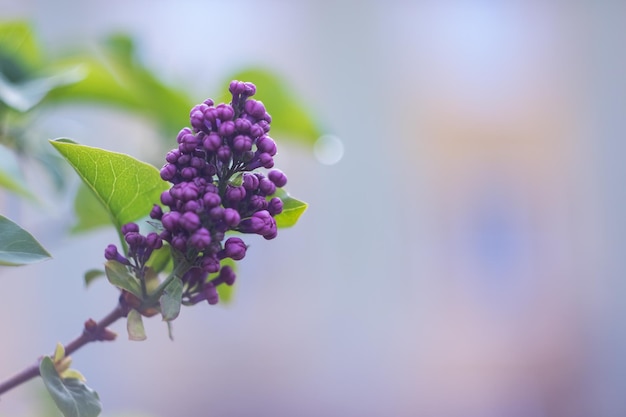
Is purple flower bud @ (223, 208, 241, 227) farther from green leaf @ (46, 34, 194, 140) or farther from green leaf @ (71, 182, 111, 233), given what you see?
green leaf @ (46, 34, 194, 140)

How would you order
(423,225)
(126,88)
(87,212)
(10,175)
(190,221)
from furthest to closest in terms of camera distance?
(423,225) < (126,88) < (87,212) < (10,175) < (190,221)

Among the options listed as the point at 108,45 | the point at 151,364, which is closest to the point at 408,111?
the point at 151,364

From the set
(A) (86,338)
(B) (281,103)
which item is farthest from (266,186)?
(B) (281,103)

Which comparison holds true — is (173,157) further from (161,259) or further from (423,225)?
(423,225)

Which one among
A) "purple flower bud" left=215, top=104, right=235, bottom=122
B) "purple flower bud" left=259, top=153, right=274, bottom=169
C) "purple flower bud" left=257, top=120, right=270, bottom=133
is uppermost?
"purple flower bud" left=215, top=104, right=235, bottom=122

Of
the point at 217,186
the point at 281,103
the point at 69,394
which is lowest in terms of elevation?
the point at 69,394

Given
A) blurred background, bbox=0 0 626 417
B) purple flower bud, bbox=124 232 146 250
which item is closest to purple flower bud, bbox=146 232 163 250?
purple flower bud, bbox=124 232 146 250
